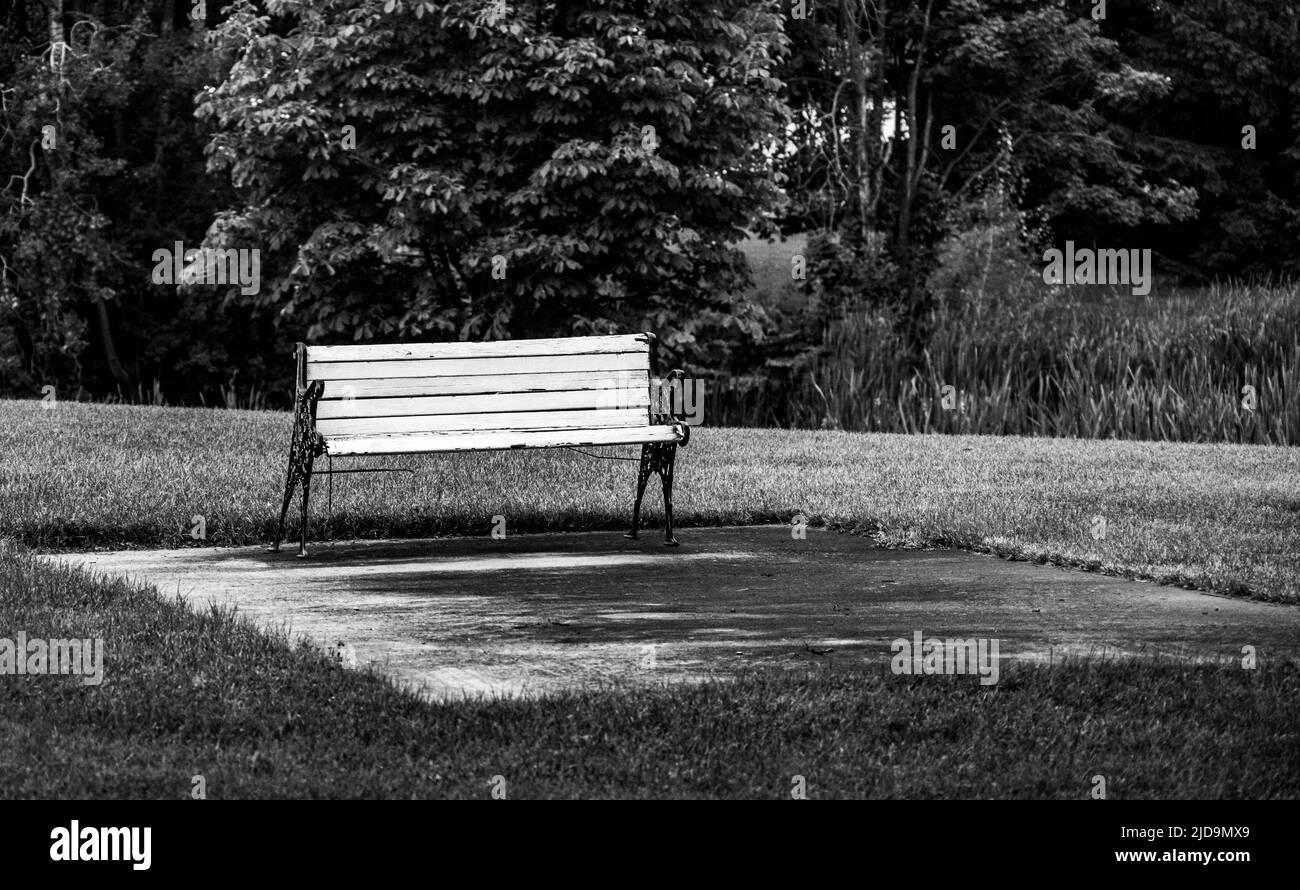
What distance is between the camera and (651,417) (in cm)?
901

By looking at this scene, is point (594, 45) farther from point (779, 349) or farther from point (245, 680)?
point (245, 680)

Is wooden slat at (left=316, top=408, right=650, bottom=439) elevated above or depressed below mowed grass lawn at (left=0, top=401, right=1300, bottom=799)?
above

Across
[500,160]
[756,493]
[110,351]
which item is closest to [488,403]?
[756,493]

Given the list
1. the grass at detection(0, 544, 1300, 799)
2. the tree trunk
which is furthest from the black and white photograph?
the tree trunk

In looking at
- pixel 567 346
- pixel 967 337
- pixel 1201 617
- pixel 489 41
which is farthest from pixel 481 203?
pixel 1201 617

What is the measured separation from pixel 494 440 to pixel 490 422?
1.79 feet

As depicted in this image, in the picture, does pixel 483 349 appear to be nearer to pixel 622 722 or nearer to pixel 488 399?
pixel 488 399

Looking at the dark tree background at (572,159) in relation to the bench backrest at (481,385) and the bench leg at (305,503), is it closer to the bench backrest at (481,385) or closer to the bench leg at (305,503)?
the bench backrest at (481,385)

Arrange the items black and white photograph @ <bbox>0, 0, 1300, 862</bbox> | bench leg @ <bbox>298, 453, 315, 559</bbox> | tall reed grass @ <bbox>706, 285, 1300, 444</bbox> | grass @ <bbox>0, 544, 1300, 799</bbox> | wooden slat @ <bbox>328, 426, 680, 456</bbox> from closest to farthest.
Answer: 1. grass @ <bbox>0, 544, 1300, 799</bbox>
2. black and white photograph @ <bbox>0, 0, 1300, 862</bbox>
3. bench leg @ <bbox>298, 453, 315, 559</bbox>
4. wooden slat @ <bbox>328, 426, 680, 456</bbox>
5. tall reed grass @ <bbox>706, 285, 1300, 444</bbox>

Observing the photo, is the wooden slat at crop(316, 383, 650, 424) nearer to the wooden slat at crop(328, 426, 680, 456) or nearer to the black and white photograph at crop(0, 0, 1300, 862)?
the black and white photograph at crop(0, 0, 1300, 862)

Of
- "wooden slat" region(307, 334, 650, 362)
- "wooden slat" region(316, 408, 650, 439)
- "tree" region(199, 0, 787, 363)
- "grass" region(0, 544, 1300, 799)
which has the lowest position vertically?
"grass" region(0, 544, 1300, 799)

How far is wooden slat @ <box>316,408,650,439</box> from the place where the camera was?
8.38m
